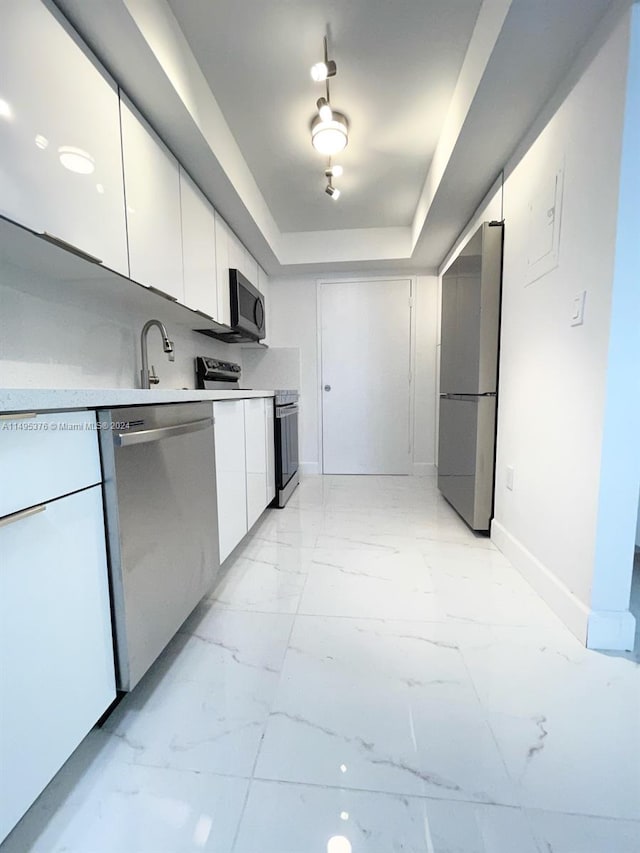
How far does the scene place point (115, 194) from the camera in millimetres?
1311

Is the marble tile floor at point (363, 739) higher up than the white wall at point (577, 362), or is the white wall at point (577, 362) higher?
the white wall at point (577, 362)

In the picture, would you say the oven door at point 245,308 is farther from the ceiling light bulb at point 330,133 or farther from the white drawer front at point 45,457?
the white drawer front at point 45,457

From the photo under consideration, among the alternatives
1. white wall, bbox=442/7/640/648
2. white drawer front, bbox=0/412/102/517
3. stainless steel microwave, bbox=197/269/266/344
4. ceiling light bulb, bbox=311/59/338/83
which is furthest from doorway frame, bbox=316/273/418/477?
white drawer front, bbox=0/412/102/517

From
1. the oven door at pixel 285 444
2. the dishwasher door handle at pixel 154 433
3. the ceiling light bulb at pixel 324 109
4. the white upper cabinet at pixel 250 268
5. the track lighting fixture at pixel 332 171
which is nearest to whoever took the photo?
the dishwasher door handle at pixel 154 433

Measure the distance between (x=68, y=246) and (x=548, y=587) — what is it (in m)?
2.15

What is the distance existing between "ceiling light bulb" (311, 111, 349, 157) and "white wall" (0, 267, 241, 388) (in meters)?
1.36

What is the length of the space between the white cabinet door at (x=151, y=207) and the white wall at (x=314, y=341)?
1.97 metres

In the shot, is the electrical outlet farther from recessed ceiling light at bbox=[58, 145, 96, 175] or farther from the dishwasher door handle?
recessed ceiling light at bbox=[58, 145, 96, 175]

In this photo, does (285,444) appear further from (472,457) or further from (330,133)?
(330,133)

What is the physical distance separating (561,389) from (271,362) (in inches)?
110

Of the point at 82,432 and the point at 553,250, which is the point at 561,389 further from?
the point at 82,432

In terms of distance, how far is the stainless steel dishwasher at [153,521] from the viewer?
2.87ft

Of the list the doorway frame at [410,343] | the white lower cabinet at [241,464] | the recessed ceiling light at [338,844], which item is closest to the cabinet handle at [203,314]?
the white lower cabinet at [241,464]

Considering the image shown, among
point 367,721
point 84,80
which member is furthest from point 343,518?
point 84,80
